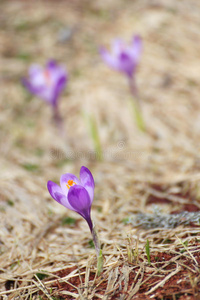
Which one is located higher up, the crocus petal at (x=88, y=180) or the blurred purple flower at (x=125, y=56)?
the crocus petal at (x=88, y=180)

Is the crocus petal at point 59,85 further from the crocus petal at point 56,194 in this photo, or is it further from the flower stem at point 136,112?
the crocus petal at point 56,194

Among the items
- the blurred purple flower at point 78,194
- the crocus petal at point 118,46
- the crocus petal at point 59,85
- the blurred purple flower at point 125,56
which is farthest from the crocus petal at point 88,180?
the crocus petal at point 118,46

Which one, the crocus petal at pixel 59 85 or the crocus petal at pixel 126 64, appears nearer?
the crocus petal at pixel 59 85

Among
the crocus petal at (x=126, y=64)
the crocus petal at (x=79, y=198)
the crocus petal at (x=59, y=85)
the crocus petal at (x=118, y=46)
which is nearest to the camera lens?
the crocus petal at (x=79, y=198)

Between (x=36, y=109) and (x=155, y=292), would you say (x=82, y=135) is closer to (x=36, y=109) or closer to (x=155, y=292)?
(x=36, y=109)

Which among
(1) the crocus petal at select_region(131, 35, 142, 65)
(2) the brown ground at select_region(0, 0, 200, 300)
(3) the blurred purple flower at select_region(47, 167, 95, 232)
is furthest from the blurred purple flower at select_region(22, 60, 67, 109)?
(3) the blurred purple flower at select_region(47, 167, 95, 232)

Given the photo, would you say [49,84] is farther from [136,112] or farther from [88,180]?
[88,180]
